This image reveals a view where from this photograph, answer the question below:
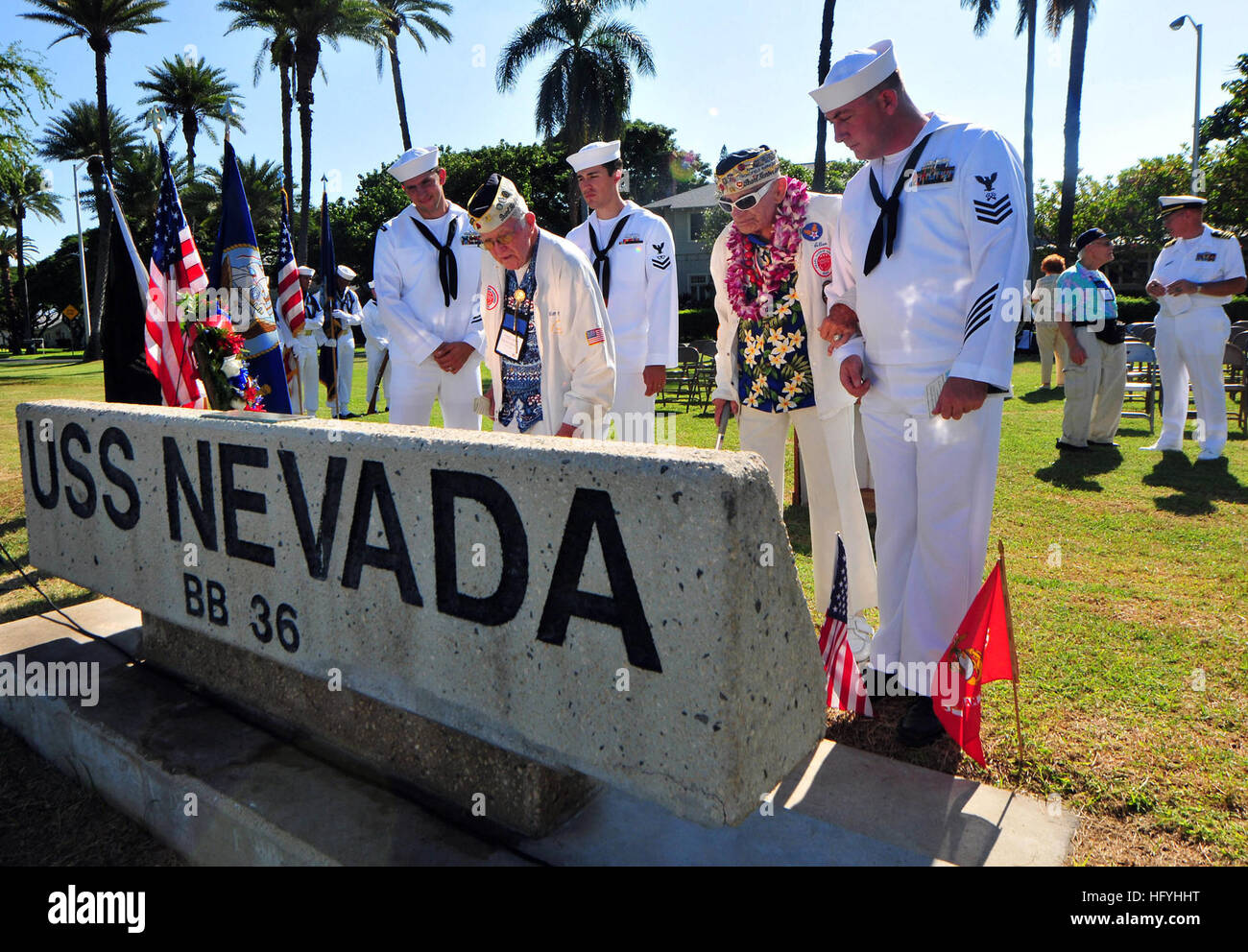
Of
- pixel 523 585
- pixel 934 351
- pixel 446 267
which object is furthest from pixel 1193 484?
pixel 523 585

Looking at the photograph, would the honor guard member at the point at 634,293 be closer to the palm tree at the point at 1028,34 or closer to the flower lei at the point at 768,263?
the flower lei at the point at 768,263

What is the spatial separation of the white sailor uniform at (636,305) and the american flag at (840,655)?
2162 millimetres

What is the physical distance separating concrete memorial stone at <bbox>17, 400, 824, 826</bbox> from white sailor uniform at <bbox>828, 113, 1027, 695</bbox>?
4.03 feet

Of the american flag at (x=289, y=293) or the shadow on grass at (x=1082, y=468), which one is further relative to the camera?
the american flag at (x=289, y=293)

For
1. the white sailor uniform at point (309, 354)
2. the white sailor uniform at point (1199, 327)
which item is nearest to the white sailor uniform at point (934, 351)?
the white sailor uniform at point (1199, 327)

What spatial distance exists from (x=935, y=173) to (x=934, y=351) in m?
0.60

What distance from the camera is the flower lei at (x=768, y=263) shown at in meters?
3.71

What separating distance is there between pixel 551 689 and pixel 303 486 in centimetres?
105

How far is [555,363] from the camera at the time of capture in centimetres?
407

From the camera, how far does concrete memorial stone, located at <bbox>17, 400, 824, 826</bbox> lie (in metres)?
1.76

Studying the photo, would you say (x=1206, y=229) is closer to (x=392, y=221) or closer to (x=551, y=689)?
(x=392, y=221)

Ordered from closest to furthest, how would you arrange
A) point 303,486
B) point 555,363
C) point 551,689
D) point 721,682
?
1. point 721,682
2. point 551,689
3. point 303,486
4. point 555,363

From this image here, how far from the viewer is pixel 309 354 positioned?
1321 centimetres
